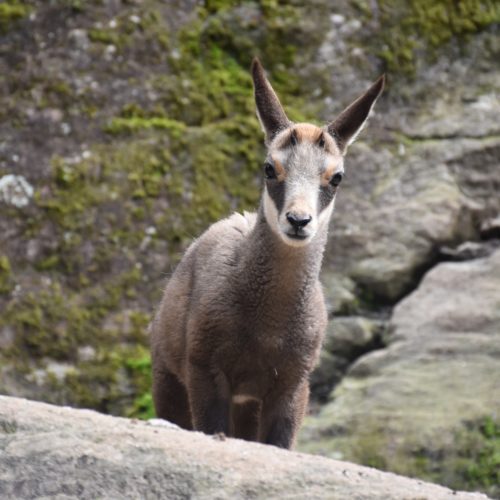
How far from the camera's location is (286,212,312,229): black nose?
6.16 meters

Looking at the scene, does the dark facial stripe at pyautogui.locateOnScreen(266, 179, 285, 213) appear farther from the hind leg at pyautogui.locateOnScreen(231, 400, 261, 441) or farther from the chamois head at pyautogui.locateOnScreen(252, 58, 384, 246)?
the hind leg at pyautogui.locateOnScreen(231, 400, 261, 441)

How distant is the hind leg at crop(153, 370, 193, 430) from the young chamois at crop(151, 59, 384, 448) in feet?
1.10

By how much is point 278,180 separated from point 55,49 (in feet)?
15.1

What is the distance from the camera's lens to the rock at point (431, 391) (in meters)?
8.54

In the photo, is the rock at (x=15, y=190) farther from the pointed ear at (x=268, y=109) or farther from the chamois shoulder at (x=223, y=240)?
the pointed ear at (x=268, y=109)

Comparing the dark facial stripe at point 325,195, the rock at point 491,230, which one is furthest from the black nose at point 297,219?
the rock at point 491,230

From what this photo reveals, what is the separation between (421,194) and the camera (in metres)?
10.6

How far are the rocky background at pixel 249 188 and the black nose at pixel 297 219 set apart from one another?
3.06 metres

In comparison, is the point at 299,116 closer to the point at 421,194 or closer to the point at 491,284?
the point at 421,194

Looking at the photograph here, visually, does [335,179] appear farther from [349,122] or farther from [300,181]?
[349,122]

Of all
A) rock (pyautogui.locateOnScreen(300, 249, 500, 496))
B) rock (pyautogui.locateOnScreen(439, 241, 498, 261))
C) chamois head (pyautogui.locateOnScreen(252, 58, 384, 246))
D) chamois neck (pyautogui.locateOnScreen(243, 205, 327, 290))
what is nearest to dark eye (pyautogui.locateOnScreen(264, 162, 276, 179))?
chamois head (pyautogui.locateOnScreen(252, 58, 384, 246))

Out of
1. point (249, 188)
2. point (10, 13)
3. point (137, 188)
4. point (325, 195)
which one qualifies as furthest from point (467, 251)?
point (10, 13)

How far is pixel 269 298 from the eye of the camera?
648 cm

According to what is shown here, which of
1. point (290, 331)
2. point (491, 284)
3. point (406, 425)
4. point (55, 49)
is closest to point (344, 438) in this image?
point (406, 425)
